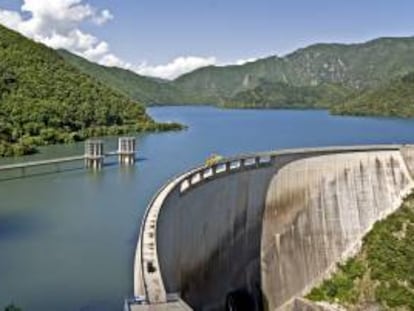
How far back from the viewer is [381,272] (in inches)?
687

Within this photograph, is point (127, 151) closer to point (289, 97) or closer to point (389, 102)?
point (389, 102)

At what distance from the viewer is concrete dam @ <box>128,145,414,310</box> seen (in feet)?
47.1

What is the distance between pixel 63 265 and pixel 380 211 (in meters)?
9.77

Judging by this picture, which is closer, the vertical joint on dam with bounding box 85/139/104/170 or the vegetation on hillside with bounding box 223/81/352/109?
the vertical joint on dam with bounding box 85/139/104/170

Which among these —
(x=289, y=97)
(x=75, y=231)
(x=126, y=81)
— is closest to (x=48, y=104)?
(x=75, y=231)

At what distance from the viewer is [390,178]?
19203 millimetres

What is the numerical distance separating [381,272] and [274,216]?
3.42 meters

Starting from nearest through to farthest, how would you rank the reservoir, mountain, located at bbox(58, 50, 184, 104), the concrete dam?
the reservoir → the concrete dam → mountain, located at bbox(58, 50, 184, 104)

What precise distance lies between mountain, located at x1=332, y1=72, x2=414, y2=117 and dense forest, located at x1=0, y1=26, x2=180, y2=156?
37767 mm

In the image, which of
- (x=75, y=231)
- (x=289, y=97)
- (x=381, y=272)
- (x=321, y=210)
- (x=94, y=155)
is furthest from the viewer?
(x=289, y=97)

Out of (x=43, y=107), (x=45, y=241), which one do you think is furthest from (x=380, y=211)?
(x=43, y=107)

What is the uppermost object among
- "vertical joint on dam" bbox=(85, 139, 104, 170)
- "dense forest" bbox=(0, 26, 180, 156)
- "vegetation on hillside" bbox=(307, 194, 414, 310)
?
"dense forest" bbox=(0, 26, 180, 156)

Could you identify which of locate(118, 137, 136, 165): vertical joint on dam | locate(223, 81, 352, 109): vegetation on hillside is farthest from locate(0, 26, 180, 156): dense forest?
locate(223, 81, 352, 109): vegetation on hillside

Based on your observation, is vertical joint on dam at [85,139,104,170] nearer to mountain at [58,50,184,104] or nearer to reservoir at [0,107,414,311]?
reservoir at [0,107,414,311]
